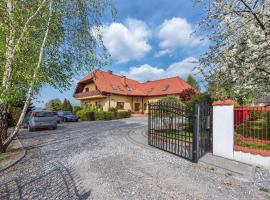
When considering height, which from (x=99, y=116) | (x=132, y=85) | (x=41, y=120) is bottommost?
(x=99, y=116)

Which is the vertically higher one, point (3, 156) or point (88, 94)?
point (88, 94)

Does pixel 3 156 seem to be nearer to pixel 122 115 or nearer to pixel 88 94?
pixel 122 115

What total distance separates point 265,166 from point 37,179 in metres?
6.12

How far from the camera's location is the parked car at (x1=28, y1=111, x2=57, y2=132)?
44.8 ft

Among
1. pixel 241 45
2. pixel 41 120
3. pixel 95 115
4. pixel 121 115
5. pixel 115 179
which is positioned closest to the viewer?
pixel 115 179

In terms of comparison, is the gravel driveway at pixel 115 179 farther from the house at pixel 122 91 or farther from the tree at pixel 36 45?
the house at pixel 122 91

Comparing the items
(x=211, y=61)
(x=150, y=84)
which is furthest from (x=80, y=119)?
(x=211, y=61)

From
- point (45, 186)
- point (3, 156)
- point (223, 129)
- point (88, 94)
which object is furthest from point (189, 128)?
point (88, 94)

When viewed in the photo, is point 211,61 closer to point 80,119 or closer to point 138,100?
point 80,119

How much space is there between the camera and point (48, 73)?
7512 mm

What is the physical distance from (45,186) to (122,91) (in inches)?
1176

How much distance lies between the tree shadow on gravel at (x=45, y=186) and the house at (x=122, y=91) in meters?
24.9

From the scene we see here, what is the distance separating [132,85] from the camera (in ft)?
127

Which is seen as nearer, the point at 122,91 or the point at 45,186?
the point at 45,186
